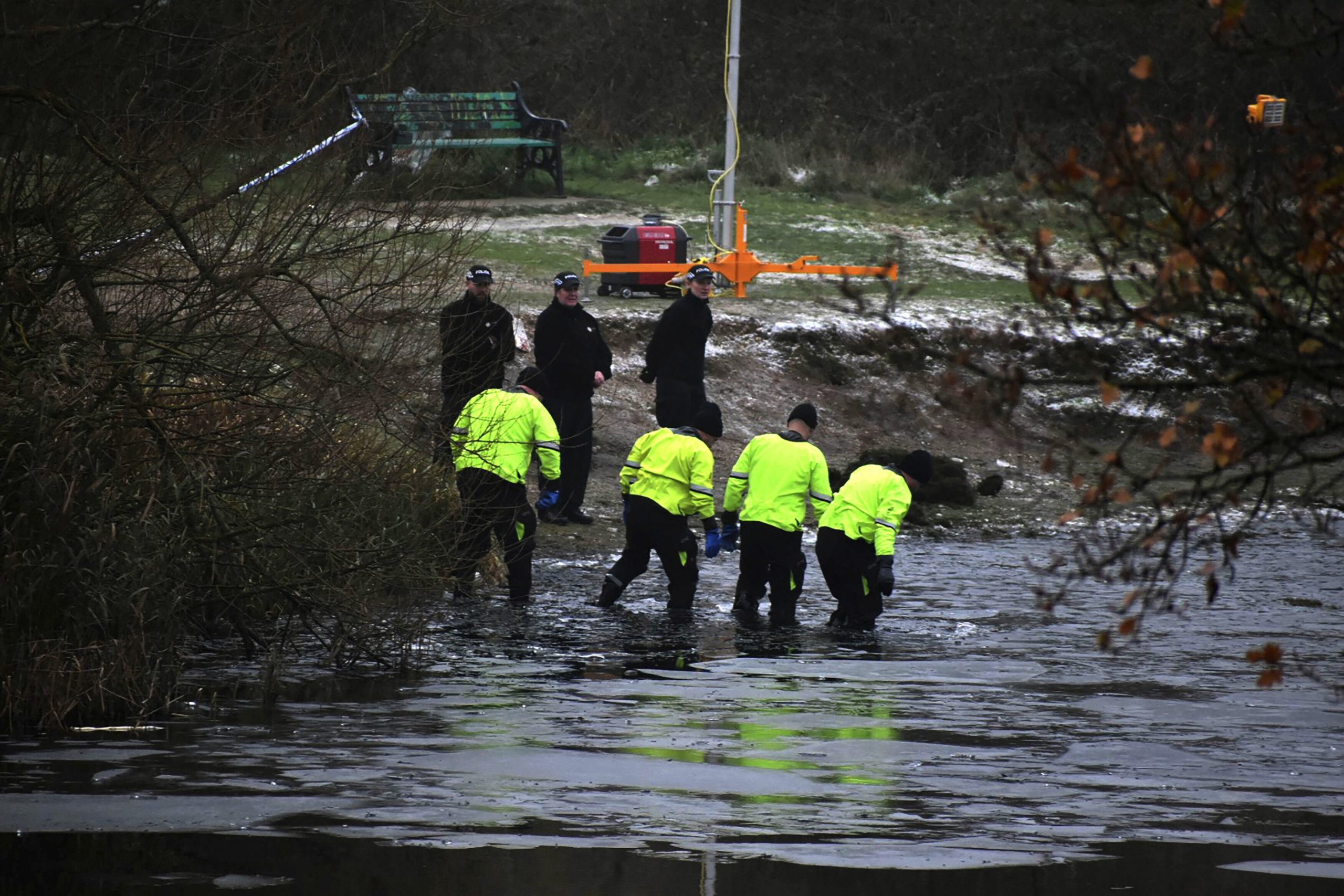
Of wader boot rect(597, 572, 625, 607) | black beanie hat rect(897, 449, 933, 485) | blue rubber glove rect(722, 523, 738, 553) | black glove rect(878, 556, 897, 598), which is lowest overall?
wader boot rect(597, 572, 625, 607)

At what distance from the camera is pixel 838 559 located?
12820 millimetres

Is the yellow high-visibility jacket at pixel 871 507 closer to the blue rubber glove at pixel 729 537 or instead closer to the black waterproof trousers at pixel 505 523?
the blue rubber glove at pixel 729 537

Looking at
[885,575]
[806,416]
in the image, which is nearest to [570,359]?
[806,416]

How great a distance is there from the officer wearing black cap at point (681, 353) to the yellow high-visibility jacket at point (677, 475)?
144 inches

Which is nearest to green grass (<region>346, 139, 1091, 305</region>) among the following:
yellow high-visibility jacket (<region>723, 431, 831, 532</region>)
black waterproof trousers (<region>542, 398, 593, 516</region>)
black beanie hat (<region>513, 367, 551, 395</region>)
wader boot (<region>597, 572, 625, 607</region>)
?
black waterproof trousers (<region>542, 398, 593, 516</region>)

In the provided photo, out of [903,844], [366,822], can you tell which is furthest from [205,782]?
[903,844]

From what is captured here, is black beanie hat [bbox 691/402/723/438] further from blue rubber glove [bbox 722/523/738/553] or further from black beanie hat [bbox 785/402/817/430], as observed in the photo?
blue rubber glove [bbox 722/523/738/553]

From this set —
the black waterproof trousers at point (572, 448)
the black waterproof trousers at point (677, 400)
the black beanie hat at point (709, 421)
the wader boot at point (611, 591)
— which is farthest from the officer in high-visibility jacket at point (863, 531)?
the black waterproof trousers at point (677, 400)

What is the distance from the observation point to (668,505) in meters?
13.0

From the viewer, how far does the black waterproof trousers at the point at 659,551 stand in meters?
13.0

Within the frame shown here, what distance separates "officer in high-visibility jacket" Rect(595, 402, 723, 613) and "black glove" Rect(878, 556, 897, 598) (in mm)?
1321

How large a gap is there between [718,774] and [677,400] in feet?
29.1

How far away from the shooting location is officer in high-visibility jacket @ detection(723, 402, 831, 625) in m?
13.0

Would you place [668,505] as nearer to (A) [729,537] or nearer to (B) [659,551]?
(B) [659,551]
